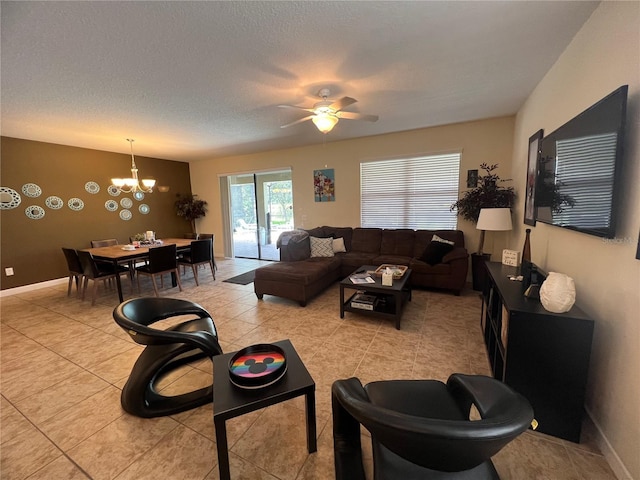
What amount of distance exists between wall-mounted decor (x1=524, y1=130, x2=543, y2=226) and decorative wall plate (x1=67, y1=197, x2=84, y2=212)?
7.04 metres

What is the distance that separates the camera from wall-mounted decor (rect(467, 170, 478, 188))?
407 cm

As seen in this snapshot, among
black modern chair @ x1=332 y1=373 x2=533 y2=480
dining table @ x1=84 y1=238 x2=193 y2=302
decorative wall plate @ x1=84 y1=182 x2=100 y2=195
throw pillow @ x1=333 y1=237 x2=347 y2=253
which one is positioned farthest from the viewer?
decorative wall plate @ x1=84 y1=182 x2=100 y2=195

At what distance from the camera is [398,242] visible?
443 cm

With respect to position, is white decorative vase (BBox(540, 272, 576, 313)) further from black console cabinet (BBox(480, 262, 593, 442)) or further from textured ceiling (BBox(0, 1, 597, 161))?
textured ceiling (BBox(0, 1, 597, 161))

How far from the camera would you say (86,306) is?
362cm

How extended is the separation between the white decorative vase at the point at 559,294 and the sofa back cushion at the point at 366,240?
3.12 meters

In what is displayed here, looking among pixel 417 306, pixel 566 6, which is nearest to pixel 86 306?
pixel 417 306

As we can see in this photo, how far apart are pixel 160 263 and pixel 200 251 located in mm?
728

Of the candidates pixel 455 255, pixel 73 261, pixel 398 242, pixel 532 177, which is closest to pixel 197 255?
pixel 73 261

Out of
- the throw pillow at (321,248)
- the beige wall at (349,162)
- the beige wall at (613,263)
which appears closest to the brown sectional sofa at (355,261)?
the throw pillow at (321,248)

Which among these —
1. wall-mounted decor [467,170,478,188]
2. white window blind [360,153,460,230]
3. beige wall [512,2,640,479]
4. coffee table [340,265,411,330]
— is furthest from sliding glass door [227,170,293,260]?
beige wall [512,2,640,479]

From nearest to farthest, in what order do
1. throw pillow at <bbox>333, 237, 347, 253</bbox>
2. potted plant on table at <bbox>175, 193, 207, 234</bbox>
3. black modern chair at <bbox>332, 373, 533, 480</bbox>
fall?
1. black modern chair at <bbox>332, 373, 533, 480</bbox>
2. throw pillow at <bbox>333, 237, 347, 253</bbox>
3. potted plant on table at <bbox>175, 193, 207, 234</bbox>

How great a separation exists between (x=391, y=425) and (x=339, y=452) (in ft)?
2.80

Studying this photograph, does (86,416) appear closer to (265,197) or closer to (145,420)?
(145,420)
